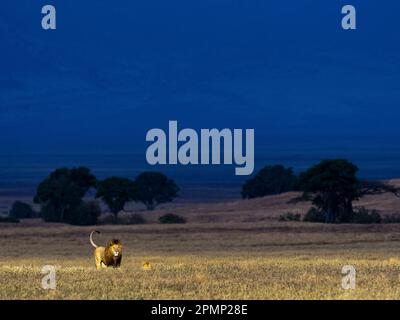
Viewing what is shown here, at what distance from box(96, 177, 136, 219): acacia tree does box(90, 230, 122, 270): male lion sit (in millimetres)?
50536

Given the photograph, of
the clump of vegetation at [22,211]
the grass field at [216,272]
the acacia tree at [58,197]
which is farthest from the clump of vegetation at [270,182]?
the grass field at [216,272]

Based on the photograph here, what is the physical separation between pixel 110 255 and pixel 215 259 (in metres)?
8.54

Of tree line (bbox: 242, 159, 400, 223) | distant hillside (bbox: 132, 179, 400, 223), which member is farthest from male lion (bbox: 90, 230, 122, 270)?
distant hillside (bbox: 132, 179, 400, 223)

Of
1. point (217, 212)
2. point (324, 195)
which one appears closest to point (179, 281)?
point (324, 195)

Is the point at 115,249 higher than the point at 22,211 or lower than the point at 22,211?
lower

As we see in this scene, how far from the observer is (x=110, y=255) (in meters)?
27.5

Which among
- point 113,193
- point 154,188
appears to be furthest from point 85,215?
point 154,188

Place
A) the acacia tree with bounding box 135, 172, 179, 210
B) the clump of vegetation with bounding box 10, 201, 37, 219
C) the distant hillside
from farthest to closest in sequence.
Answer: the acacia tree with bounding box 135, 172, 179, 210, the clump of vegetation with bounding box 10, 201, 37, 219, the distant hillside

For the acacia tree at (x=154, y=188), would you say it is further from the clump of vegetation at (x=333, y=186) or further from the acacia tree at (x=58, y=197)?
the clump of vegetation at (x=333, y=186)

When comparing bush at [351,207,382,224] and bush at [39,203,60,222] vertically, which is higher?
bush at [39,203,60,222]

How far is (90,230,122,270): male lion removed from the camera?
89.2ft

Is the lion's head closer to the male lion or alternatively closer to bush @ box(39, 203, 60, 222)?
the male lion

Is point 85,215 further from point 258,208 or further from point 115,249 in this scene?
point 115,249

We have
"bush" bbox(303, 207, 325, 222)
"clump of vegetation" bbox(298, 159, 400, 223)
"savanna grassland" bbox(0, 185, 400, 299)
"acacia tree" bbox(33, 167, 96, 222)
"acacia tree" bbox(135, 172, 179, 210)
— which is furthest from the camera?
"acacia tree" bbox(135, 172, 179, 210)
